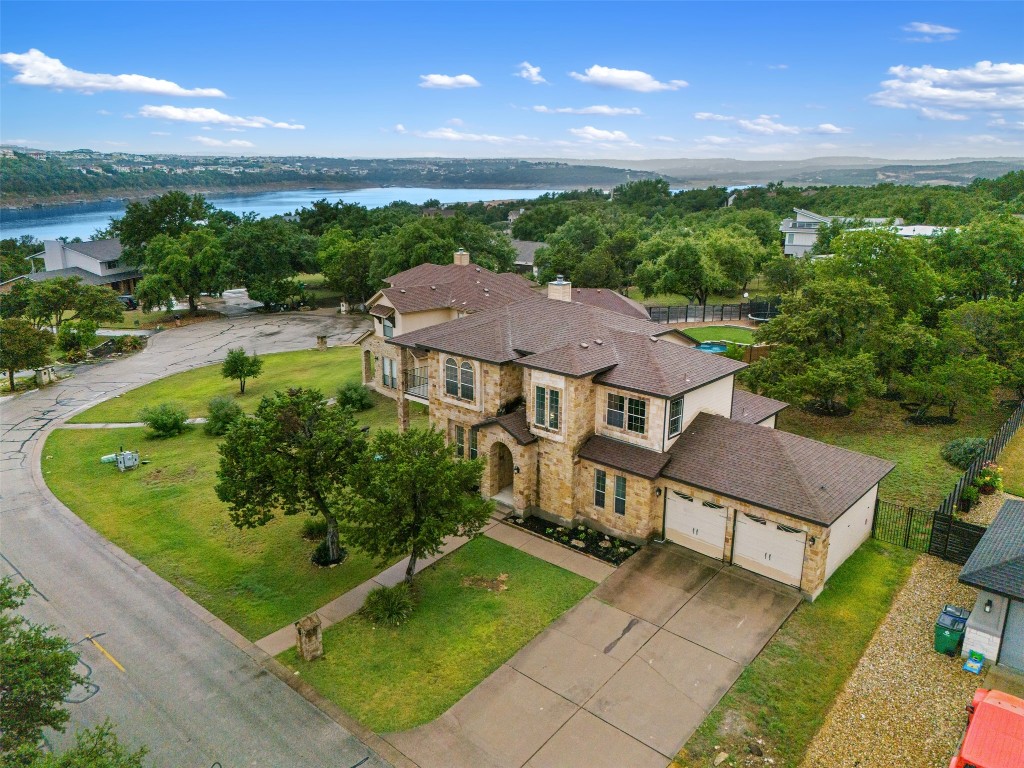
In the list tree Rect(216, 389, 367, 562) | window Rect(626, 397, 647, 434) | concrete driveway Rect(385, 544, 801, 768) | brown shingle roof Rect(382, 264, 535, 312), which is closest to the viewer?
concrete driveway Rect(385, 544, 801, 768)

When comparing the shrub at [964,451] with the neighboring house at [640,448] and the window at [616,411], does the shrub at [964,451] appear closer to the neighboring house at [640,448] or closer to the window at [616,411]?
the neighboring house at [640,448]

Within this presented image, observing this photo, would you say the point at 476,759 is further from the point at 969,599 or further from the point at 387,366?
the point at 387,366

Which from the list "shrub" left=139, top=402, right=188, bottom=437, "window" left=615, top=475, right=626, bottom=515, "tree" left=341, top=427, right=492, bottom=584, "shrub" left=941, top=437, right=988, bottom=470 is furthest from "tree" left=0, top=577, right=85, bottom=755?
"shrub" left=941, top=437, right=988, bottom=470

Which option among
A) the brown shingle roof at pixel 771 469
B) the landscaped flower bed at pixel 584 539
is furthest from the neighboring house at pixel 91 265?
the brown shingle roof at pixel 771 469

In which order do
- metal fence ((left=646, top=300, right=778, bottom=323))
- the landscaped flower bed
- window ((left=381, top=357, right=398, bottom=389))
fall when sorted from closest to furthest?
the landscaped flower bed, window ((left=381, top=357, right=398, bottom=389)), metal fence ((left=646, top=300, right=778, bottom=323))

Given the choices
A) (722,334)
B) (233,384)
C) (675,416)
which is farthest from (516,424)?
(722,334)

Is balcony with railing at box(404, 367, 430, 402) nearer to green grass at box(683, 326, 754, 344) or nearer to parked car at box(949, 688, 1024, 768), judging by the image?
parked car at box(949, 688, 1024, 768)

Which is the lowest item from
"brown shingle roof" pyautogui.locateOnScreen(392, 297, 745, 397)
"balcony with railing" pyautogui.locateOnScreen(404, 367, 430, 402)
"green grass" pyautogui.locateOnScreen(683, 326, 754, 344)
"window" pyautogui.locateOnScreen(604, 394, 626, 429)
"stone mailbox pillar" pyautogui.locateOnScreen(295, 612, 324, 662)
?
"stone mailbox pillar" pyautogui.locateOnScreen(295, 612, 324, 662)
